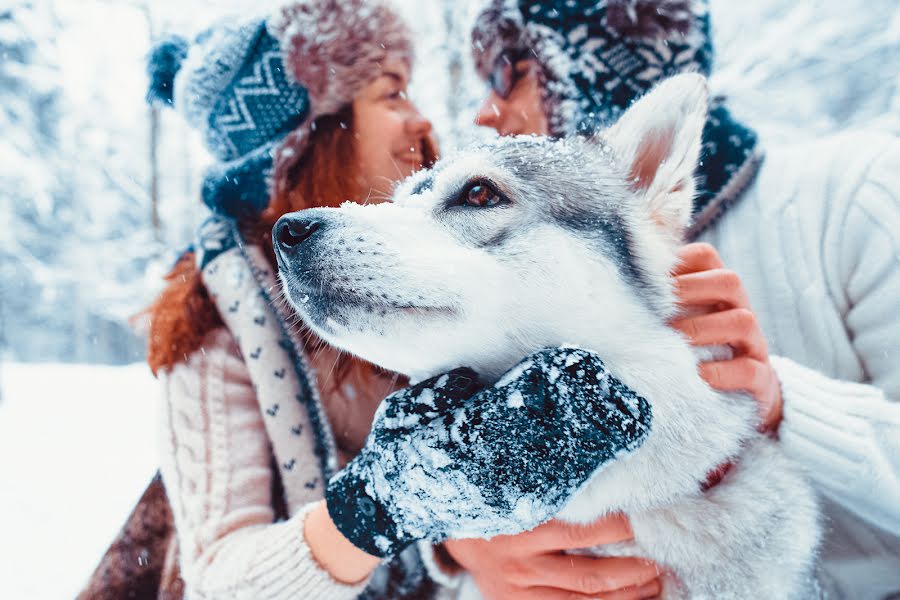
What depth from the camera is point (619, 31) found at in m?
1.50

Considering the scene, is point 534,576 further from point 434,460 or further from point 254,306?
point 254,306

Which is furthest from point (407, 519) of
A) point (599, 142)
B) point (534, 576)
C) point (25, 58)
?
point (25, 58)

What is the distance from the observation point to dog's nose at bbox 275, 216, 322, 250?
2.55ft

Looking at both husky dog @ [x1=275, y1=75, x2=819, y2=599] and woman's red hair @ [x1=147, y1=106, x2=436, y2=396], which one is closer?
husky dog @ [x1=275, y1=75, x2=819, y2=599]

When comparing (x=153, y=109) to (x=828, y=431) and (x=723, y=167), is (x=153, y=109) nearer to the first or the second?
(x=723, y=167)

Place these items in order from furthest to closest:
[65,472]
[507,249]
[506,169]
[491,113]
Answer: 1. [65,472]
2. [491,113]
3. [506,169]
4. [507,249]

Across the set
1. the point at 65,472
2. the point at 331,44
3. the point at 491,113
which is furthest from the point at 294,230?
the point at 65,472

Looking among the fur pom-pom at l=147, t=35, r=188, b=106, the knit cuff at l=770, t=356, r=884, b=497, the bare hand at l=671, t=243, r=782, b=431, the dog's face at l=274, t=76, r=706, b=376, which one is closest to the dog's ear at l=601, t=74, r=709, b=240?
the dog's face at l=274, t=76, r=706, b=376

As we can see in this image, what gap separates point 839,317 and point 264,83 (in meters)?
1.64

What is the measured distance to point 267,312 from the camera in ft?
4.58

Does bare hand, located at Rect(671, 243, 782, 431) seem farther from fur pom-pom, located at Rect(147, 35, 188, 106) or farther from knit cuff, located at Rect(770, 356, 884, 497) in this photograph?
fur pom-pom, located at Rect(147, 35, 188, 106)

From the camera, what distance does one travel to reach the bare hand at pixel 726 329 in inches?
38.2

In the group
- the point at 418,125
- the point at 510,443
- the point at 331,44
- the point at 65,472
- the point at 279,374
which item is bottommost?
the point at 65,472

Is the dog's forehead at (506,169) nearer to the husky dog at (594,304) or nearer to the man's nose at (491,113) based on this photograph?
the husky dog at (594,304)
